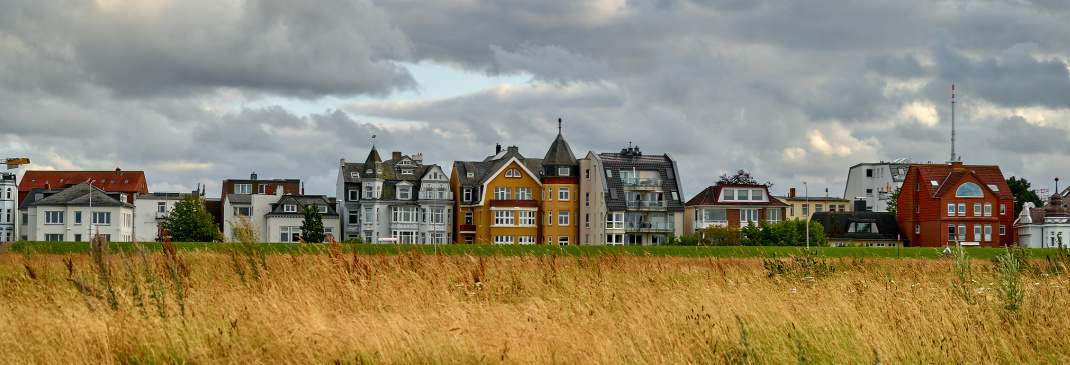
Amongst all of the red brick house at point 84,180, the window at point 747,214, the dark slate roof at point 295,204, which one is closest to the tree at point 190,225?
the dark slate roof at point 295,204

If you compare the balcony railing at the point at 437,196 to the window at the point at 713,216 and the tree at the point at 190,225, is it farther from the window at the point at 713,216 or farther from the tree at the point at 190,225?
the window at the point at 713,216

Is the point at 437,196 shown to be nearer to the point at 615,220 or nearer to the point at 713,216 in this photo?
the point at 615,220

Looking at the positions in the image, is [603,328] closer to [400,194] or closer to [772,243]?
[772,243]

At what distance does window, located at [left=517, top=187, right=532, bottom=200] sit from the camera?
89125mm

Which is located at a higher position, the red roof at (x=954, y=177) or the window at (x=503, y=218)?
the red roof at (x=954, y=177)

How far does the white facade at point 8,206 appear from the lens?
112875 millimetres

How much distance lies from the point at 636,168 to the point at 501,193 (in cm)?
1202

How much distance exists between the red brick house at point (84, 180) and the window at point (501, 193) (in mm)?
56844

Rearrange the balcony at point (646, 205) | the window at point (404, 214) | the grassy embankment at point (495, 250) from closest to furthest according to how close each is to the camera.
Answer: the grassy embankment at point (495, 250), the balcony at point (646, 205), the window at point (404, 214)

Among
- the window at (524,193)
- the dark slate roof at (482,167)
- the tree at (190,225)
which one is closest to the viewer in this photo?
the tree at (190,225)

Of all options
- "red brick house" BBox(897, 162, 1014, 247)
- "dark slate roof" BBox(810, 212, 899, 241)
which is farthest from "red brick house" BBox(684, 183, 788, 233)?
"red brick house" BBox(897, 162, 1014, 247)

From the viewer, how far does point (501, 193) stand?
8850 centimetres

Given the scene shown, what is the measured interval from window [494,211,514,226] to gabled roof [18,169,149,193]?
57499mm

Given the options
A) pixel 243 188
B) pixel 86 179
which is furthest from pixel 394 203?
pixel 86 179
